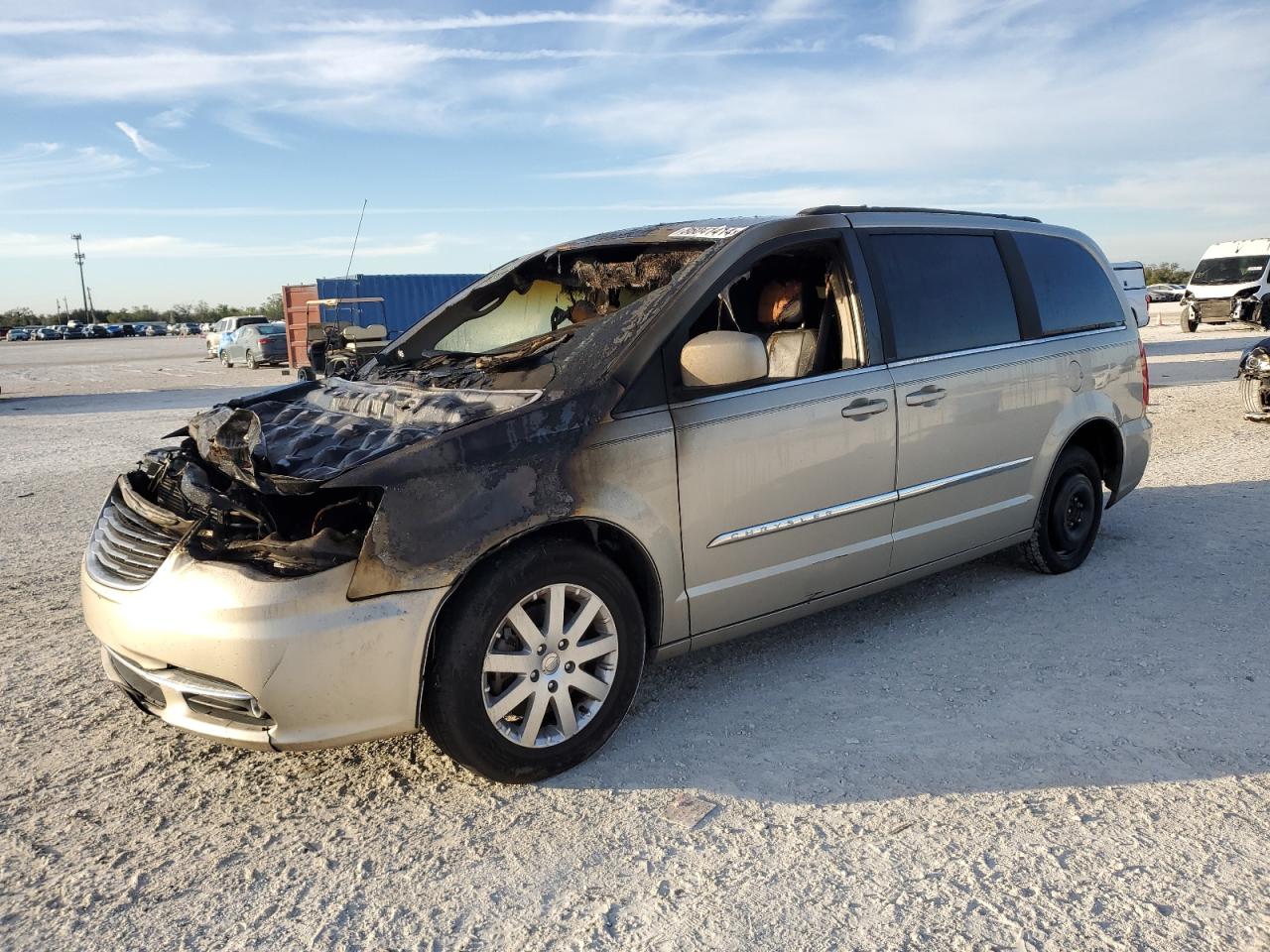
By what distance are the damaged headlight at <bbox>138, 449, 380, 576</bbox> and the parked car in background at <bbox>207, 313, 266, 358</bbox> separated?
108ft

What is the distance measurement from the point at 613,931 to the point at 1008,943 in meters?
0.94

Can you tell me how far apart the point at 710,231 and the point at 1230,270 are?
92.0 ft

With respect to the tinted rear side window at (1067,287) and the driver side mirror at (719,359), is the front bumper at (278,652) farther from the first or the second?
the tinted rear side window at (1067,287)

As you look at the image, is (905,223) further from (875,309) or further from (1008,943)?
(1008,943)

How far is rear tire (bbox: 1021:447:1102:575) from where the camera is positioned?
5086mm

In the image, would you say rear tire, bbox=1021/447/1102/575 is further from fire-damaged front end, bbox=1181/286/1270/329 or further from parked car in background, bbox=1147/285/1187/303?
parked car in background, bbox=1147/285/1187/303

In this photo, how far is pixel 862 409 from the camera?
3.97m

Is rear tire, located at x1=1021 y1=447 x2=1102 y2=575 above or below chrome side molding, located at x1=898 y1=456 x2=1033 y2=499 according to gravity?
below

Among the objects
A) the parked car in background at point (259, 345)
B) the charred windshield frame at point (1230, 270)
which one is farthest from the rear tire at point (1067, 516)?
the parked car in background at point (259, 345)

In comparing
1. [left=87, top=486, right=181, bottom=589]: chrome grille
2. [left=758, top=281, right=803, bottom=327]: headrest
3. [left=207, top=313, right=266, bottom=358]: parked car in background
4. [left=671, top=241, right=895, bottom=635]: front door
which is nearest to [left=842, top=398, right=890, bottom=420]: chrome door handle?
[left=671, top=241, right=895, bottom=635]: front door

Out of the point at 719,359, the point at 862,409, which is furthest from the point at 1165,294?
the point at 719,359

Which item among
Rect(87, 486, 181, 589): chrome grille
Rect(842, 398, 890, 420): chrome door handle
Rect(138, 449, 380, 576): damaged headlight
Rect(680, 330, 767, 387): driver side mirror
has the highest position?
Rect(680, 330, 767, 387): driver side mirror

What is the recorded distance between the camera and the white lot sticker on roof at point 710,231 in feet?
12.9

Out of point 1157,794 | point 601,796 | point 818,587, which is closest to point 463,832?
point 601,796
